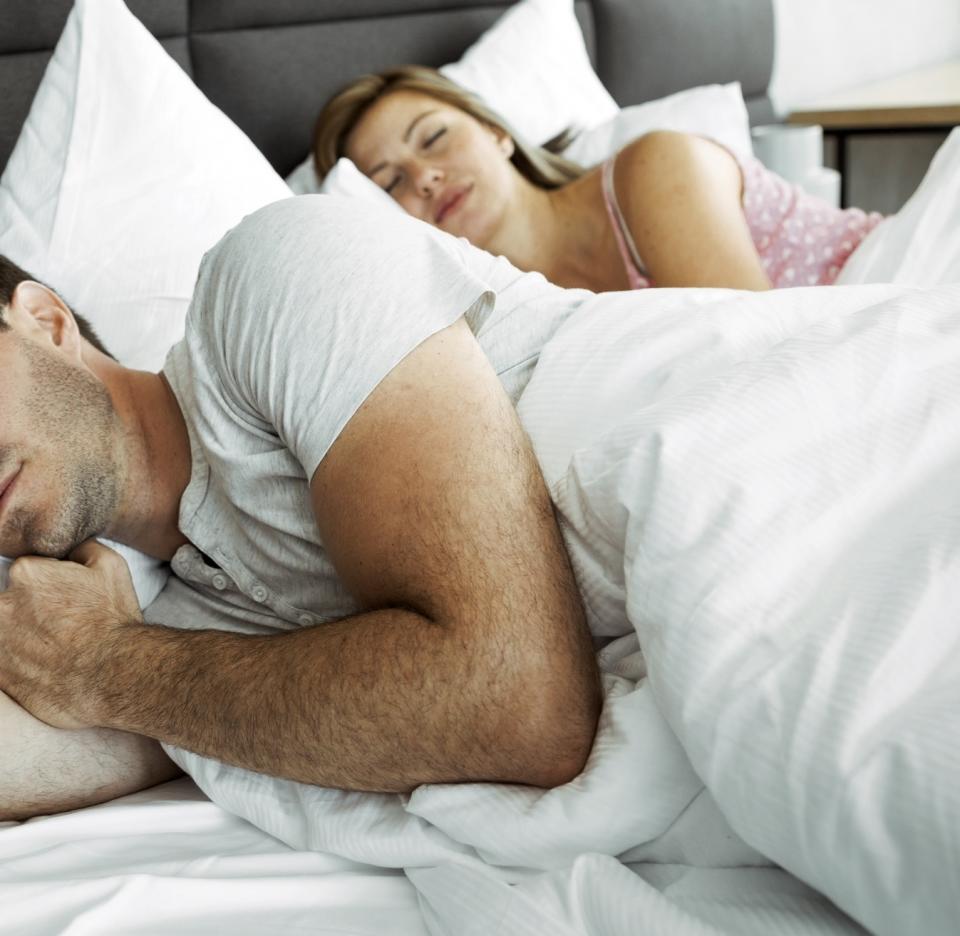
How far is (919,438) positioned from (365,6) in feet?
4.58

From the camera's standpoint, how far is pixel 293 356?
788 mm

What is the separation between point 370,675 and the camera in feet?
2.33

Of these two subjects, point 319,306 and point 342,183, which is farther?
point 342,183

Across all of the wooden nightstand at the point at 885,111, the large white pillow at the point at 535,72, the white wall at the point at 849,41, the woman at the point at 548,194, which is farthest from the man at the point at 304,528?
the white wall at the point at 849,41

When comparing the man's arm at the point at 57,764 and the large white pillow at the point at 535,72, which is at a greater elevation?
the large white pillow at the point at 535,72

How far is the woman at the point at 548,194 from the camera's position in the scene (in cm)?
157

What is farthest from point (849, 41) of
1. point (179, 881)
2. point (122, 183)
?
Answer: point (179, 881)

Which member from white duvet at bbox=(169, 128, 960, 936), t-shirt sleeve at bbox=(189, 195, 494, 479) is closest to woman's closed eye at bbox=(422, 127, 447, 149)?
t-shirt sleeve at bbox=(189, 195, 494, 479)

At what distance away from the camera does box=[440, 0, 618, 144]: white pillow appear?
6.07 feet

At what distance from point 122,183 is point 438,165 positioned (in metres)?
0.54

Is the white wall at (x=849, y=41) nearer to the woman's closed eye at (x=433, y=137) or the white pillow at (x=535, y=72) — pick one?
the white pillow at (x=535, y=72)

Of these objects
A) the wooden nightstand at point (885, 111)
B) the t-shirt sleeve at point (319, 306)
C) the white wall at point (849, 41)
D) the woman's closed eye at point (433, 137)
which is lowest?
the wooden nightstand at point (885, 111)

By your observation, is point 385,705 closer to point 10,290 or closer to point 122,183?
point 10,290

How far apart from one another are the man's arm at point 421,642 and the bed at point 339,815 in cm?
3
